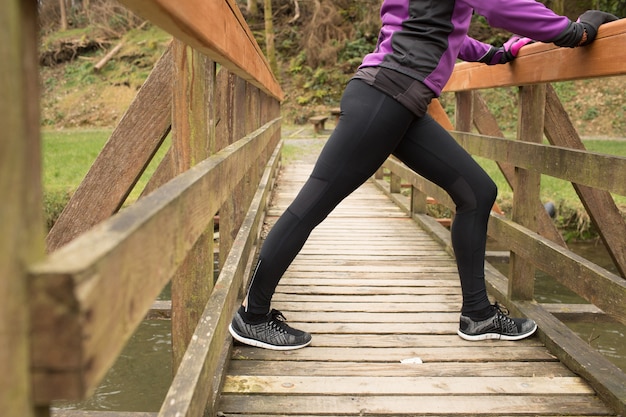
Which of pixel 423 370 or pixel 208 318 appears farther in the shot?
pixel 423 370

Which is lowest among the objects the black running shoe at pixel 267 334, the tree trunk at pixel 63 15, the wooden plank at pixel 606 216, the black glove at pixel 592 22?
the black running shoe at pixel 267 334

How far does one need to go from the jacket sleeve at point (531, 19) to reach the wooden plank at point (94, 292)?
1678 mm

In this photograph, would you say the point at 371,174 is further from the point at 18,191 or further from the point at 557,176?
the point at 18,191

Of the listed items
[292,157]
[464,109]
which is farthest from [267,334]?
[292,157]

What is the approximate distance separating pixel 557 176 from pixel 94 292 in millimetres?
2449

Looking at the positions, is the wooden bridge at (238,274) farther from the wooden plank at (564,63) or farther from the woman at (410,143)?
the woman at (410,143)

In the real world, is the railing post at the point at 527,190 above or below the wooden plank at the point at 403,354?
above

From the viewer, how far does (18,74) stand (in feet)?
2.34

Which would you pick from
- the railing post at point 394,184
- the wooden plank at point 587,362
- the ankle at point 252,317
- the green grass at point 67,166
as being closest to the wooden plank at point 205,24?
the ankle at point 252,317

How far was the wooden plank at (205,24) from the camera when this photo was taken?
129 cm

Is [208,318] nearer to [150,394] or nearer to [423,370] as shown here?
[423,370]

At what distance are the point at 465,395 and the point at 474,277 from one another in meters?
0.67

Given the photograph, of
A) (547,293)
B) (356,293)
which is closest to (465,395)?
(356,293)

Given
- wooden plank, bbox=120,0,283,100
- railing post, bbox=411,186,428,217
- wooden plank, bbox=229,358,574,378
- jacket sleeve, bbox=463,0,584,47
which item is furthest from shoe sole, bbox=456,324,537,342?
railing post, bbox=411,186,428,217
